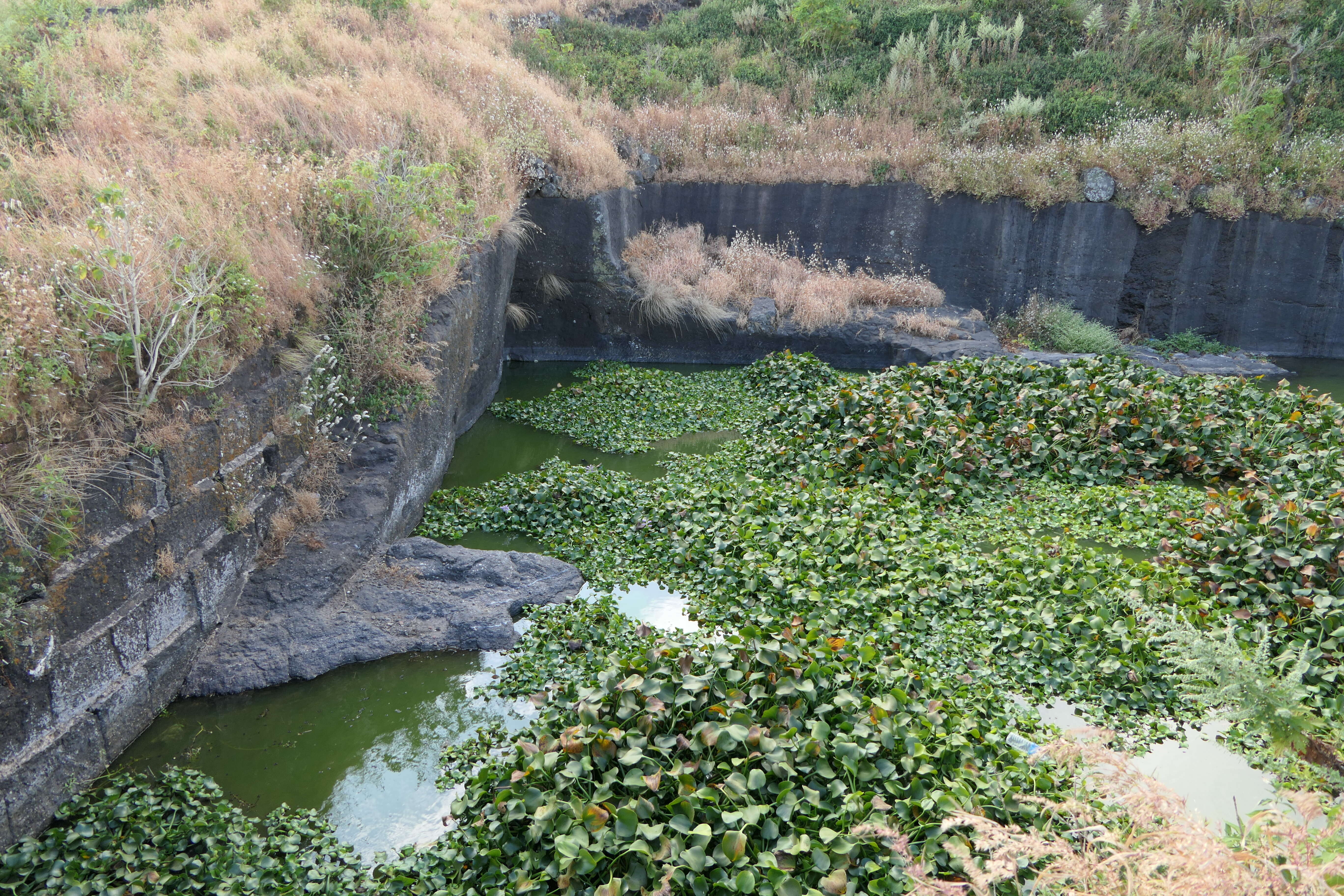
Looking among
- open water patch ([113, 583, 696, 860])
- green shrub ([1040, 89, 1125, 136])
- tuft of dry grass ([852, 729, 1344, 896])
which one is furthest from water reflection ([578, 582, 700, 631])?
green shrub ([1040, 89, 1125, 136])

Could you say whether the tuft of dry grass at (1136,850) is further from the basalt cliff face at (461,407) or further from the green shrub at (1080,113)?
the green shrub at (1080,113)

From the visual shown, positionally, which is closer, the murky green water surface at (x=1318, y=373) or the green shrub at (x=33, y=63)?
the green shrub at (x=33, y=63)

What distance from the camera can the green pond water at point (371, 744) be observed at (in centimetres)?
415

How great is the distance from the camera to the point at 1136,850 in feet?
8.68

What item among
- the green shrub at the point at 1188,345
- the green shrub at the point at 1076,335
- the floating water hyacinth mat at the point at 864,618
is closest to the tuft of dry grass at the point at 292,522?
the floating water hyacinth mat at the point at 864,618

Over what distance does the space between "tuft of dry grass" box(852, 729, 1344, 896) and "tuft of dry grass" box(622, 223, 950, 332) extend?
33.7 feet

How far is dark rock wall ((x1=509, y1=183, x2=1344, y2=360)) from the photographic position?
1515 centimetres

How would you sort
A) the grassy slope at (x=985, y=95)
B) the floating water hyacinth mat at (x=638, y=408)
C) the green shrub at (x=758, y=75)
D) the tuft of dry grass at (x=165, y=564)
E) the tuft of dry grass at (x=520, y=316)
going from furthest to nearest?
1. the green shrub at (x=758, y=75)
2. the grassy slope at (x=985, y=95)
3. the tuft of dry grass at (x=520, y=316)
4. the floating water hyacinth mat at (x=638, y=408)
5. the tuft of dry grass at (x=165, y=564)

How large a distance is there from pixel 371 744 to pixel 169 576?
1579 millimetres

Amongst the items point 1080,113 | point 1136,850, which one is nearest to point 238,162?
point 1136,850

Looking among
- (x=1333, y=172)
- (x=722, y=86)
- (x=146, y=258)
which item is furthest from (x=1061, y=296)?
(x=146, y=258)

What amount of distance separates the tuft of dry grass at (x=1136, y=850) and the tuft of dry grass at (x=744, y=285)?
10258 millimetres

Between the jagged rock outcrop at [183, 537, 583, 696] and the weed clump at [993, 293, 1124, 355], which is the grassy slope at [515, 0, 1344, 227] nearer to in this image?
the weed clump at [993, 293, 1124, 355]

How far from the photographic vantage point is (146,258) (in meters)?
4.77
